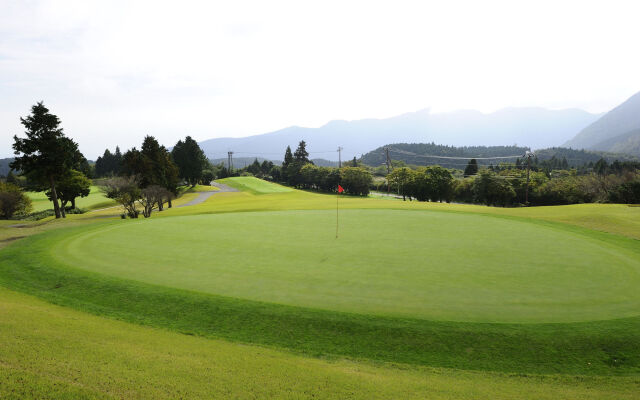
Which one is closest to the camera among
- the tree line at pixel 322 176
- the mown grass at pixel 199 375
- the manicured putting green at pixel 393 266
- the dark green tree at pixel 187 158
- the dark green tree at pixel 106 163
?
the mown grass at pixel 199 375

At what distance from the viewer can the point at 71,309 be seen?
1076 centimetres

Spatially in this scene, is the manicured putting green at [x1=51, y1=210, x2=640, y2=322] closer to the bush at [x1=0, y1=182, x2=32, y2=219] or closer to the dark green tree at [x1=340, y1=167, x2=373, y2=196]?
the bush at [x1=0, y1=182, x2=32, y2=219]

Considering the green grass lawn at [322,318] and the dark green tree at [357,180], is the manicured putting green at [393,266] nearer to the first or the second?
the green grass lawn at [322,318]

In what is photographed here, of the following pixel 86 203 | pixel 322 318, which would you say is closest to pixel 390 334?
pixel 322 318

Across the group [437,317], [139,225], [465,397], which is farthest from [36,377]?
[139,225]

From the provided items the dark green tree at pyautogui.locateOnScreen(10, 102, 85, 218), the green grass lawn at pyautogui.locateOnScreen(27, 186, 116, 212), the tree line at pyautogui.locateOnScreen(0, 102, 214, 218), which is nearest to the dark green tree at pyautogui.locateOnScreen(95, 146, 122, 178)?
the green grass lawn at pyautogui.locateOnScreen(27, 186, 116, 212)

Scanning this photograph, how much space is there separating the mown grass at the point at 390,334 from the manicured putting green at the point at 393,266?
56 centimetres

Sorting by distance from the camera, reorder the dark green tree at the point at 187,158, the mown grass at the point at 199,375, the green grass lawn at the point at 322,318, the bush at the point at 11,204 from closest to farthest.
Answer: the mown grass at the point at 199,375 < the green grass lawn at the point at 322,318 < the bush at the point at 11,204 < the dark green tree at the point at 187,158

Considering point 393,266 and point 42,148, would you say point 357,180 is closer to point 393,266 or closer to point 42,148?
point 42,148

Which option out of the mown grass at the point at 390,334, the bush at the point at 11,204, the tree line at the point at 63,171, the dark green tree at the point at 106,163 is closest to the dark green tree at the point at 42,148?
the tree line at the point at 63,171

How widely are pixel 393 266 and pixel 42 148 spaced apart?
4088cm

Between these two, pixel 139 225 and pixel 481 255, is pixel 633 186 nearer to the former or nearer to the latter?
pixel 481 255

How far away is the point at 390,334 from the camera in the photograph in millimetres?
9148

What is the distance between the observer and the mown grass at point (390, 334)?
27.1 feet
